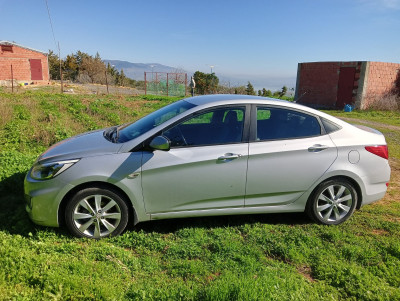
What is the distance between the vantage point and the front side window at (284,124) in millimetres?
4195

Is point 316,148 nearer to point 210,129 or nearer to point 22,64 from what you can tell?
point 210,129

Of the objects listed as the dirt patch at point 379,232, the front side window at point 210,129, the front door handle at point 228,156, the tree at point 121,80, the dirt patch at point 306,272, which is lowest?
the dirt patch at point 306,272

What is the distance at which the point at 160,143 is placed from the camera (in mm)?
3742

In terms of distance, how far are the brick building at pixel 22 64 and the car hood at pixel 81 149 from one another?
36288 mm

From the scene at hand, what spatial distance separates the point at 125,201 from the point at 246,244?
1.51 m

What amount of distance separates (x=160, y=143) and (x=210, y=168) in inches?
26.4

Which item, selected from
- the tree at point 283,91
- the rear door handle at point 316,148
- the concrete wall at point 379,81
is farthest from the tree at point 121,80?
the rear door handle at point 316,148

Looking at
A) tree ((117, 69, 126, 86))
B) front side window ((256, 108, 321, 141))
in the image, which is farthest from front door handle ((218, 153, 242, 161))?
tree ((117, 69, 126, 86))

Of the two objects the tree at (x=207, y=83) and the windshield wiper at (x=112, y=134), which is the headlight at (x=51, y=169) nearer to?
the windshield wiper at (x=112, y=134)

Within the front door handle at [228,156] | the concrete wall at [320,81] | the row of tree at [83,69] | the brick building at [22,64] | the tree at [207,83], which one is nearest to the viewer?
the front door handle at [228,156]

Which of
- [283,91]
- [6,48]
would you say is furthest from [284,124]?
[6,48]

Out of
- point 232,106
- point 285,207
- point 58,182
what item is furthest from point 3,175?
point 285,207

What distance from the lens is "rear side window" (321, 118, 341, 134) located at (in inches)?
173

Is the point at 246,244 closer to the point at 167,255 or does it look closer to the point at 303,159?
the point at 167,255
